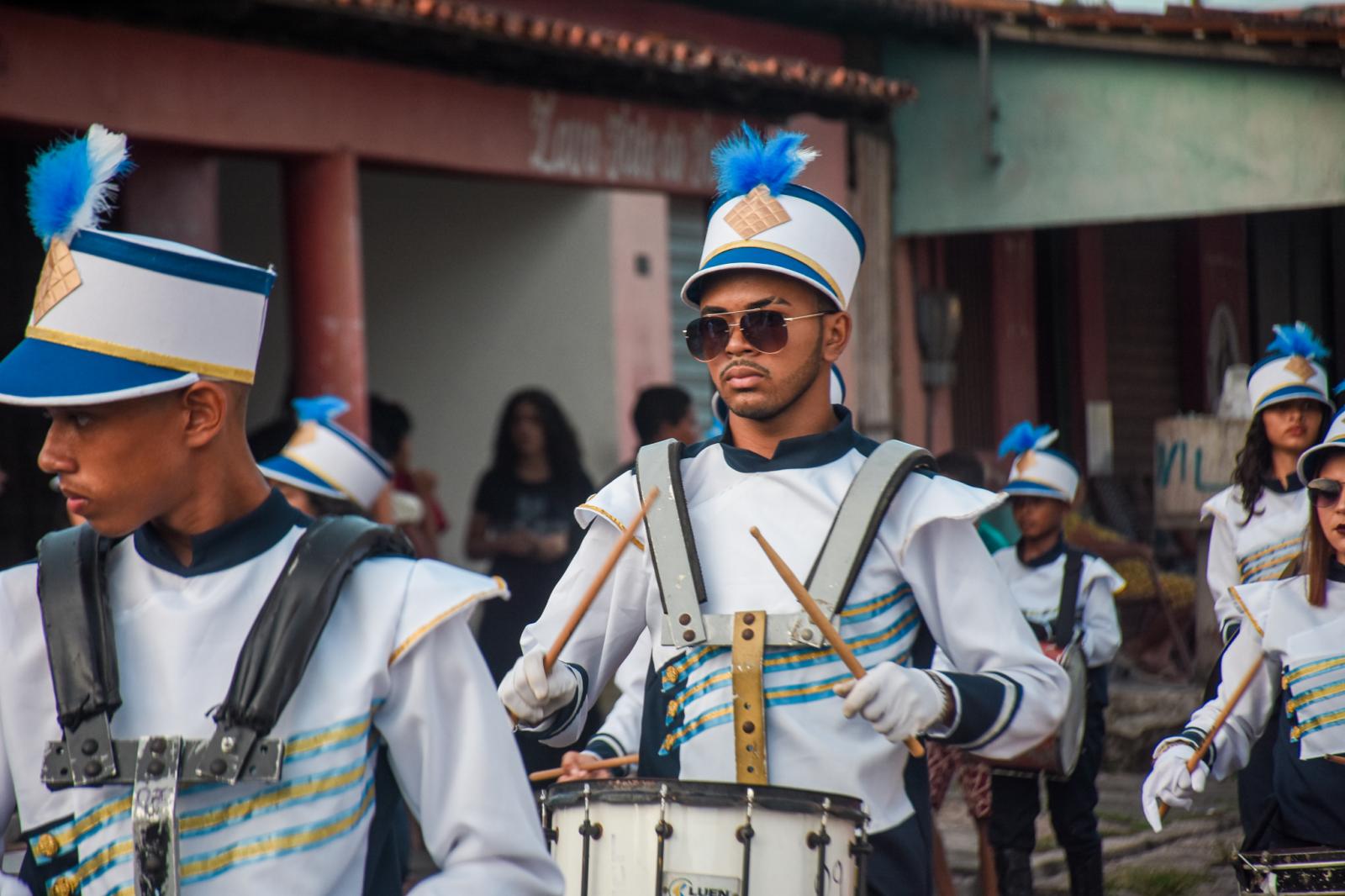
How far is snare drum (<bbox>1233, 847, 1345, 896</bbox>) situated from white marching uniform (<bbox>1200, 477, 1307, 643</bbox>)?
81.5 inches

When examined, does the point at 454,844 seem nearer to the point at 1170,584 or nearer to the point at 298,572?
the point at 298,572

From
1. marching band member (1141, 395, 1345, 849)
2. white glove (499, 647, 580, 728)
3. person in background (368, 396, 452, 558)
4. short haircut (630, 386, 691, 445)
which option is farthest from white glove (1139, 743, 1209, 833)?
person in background (368, 396, 452, 558)

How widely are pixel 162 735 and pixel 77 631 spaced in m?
0.18

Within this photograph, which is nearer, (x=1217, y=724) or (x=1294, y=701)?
(x=1294, y=701)

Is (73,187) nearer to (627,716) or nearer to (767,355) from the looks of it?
(767,355)

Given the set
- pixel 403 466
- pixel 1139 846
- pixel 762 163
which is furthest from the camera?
pixel 403 466

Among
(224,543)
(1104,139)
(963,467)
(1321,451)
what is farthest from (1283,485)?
(1104,139)

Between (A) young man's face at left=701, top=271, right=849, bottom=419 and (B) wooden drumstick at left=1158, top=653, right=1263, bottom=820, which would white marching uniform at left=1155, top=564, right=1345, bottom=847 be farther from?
(A) young man's face at left=701, top=271, right=849, bottom=419

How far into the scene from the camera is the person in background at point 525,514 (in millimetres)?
8383

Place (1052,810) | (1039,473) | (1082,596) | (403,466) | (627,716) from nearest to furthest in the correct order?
(627,716)
(1052,810)
(1082,596)
(1039,473)
(403,466)

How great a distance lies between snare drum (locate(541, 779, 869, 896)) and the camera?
3.29 meters

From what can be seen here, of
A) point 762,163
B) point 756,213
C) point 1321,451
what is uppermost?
point 762,163

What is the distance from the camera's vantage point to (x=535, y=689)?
364 centimetres

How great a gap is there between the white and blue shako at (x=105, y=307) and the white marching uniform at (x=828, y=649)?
1.38 meters
